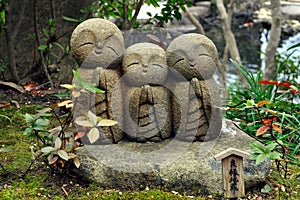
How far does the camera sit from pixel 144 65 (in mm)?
2768

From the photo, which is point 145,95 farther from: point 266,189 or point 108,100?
point 266,189

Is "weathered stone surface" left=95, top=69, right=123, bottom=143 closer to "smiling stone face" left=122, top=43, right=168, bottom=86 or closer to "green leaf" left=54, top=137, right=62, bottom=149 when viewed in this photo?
"smiling stone face" left=122, top=43, right=168, bottom=86

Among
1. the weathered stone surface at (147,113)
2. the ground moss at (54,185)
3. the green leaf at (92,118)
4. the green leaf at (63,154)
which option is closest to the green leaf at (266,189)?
the ground moss at (54,185)

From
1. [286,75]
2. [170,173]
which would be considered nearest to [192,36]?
[170,173]

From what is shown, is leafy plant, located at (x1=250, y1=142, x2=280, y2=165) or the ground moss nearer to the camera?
leafy plant, located at (x1=250, y1=142, x2=280, y2=165)

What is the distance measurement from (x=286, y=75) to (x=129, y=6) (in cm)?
321

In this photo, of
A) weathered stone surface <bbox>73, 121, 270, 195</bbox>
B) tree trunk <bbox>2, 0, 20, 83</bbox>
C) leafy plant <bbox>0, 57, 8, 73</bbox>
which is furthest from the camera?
leafy plant <bbox>0, 57, 8, 73</bbox>

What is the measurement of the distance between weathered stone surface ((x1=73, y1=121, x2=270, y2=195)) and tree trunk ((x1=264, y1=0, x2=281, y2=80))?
2.95 metres

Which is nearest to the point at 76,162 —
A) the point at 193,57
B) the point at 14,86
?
the point at 193,57

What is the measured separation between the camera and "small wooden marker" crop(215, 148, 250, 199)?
240 centimetres

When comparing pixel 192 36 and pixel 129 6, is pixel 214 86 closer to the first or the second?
pixel 192 36

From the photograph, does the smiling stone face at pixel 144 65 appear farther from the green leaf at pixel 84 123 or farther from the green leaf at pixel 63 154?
the green leaf at pixel 63 154

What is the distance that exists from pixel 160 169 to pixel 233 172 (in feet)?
1.42

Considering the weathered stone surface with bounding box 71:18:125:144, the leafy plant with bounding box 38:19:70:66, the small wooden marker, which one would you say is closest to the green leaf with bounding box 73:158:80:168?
the weathered stone surface with bounding box 71:18:125:144
